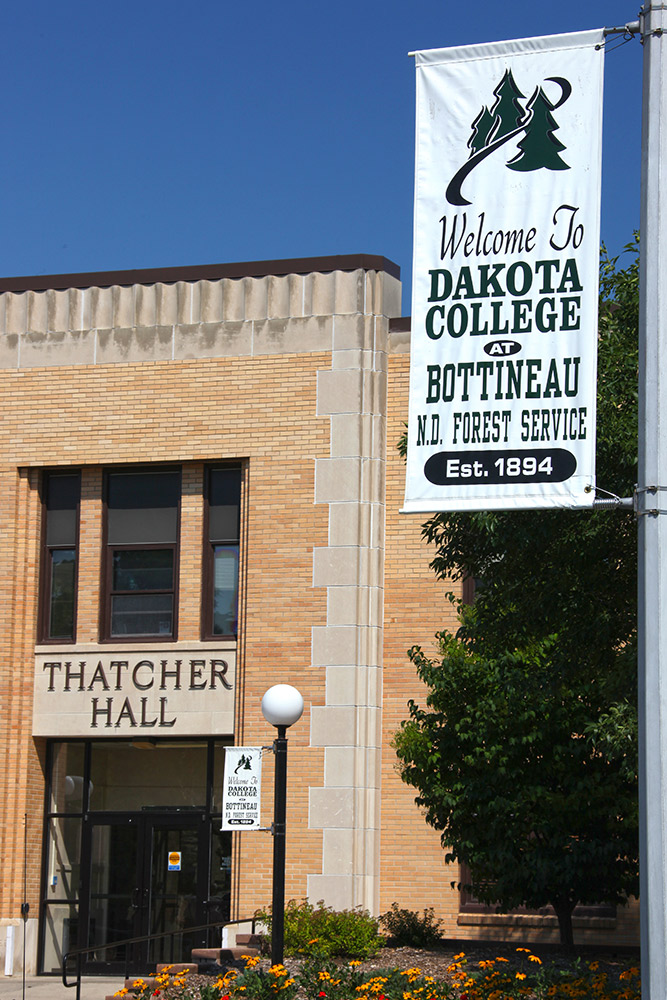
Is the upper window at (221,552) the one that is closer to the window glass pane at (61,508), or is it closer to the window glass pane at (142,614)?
the window glass pane at (142,614)

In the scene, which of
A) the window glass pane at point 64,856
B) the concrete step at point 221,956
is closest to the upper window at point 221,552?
the window glass pane at point 64,856

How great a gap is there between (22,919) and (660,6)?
18818 mm

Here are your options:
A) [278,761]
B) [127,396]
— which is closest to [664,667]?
[278,761]

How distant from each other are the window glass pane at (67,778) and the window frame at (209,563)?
311cm

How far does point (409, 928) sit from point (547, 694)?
630 cm

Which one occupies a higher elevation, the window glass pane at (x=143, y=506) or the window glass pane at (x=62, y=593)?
the window glass pane at (x=143, y=506)

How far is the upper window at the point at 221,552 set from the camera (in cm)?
2223

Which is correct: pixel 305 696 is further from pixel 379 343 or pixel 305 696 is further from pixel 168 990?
pixel 168 990

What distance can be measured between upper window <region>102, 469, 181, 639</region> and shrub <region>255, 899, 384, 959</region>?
581 centimetres

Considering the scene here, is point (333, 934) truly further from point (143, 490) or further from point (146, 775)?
point (143, 490)

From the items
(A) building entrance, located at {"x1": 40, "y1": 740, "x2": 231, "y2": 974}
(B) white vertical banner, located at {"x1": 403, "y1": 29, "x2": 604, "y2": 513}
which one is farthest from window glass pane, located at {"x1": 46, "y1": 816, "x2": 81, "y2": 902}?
(B) white vertical banner, located at {"x1": 403, "y1": 29, "x2": 604, "y2": 513}

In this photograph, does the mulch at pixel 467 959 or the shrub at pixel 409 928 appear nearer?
the mulch at pixel 467 959

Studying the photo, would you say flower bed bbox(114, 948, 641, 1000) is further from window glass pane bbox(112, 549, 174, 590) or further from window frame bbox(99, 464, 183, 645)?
window glass pane bbox(112, 549, 174, 590)

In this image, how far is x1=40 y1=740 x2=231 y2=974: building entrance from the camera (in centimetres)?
2161
